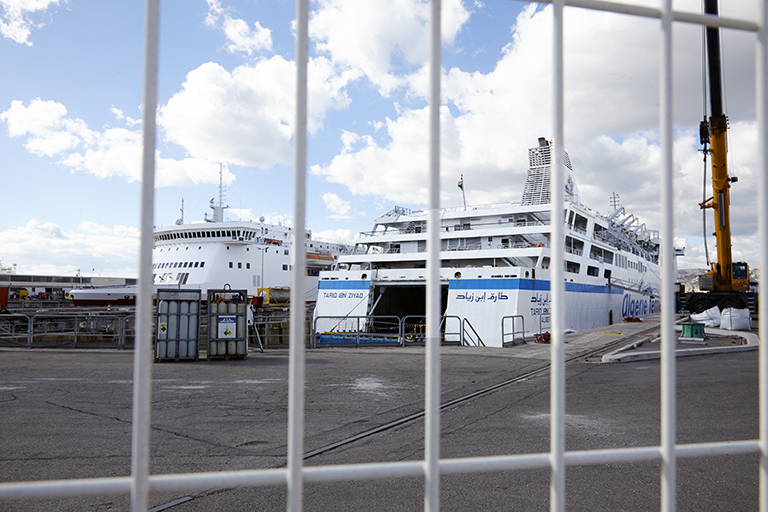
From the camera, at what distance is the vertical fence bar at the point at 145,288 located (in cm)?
127

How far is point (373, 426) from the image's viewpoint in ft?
16.4

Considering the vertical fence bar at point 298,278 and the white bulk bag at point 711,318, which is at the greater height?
the vertical fence bar at point 298,278

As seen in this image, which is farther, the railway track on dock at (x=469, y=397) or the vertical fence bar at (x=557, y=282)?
the railway track on dock at (x=469, y=397)

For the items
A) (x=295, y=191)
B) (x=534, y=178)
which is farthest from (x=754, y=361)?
(x=534, y=178)

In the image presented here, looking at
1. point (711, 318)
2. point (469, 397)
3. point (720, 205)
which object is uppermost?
point (720, 205)

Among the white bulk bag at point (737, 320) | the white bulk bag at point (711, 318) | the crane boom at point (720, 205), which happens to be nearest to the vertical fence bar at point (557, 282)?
the white bulk bag at point (737, 320)

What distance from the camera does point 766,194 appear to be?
1.75 m

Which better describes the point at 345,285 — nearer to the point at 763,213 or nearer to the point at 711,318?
the point at 711,318

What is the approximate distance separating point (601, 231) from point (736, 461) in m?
26.4

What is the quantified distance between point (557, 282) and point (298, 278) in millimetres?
810

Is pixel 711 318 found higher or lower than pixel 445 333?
higher

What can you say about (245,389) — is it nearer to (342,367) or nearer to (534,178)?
(342,367)

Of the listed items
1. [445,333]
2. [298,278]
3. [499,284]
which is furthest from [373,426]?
[499,284]

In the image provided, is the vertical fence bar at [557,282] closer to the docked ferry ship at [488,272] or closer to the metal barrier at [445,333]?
the metal barrier at [445,333]
